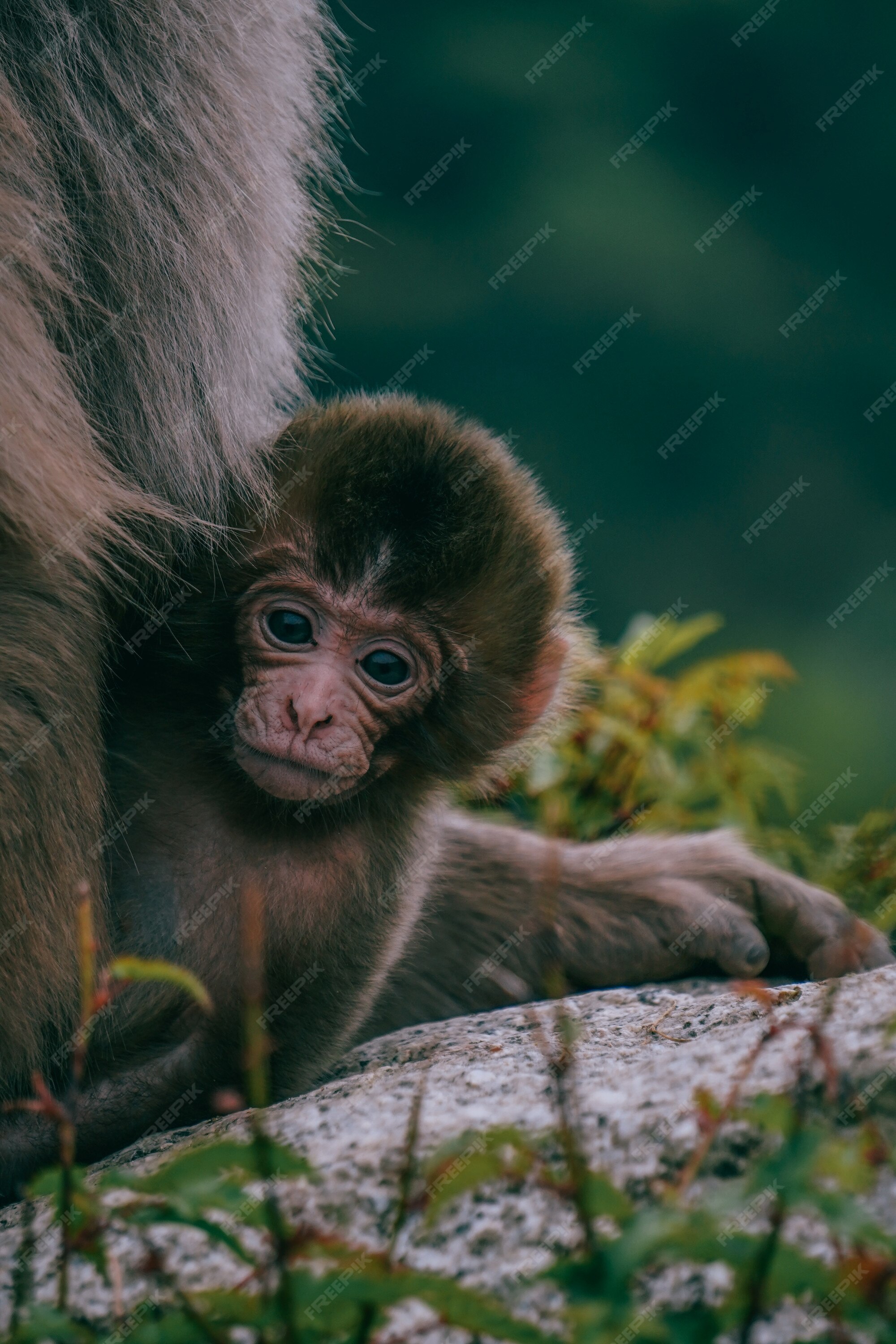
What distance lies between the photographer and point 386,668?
9.52 feet

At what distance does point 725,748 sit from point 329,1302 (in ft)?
11.3

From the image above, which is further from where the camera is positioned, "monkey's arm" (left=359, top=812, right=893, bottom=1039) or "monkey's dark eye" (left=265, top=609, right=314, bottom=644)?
"monkey's arm" (left=359, top=812, right=893, bottom=1039)

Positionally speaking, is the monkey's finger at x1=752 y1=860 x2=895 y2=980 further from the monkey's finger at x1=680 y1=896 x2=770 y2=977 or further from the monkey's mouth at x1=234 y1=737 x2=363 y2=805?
the monkey's mouth at x1=234 y1=737 x2=363 y2=805

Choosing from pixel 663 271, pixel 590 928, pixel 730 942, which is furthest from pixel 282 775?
pixel 663 271

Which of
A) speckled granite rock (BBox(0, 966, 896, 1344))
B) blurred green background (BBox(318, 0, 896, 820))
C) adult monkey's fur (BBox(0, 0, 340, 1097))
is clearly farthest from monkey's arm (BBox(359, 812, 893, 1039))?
blurred green background (BBox(318, 0, 896, 820))

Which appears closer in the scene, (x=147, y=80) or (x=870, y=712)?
(x=147, y=80)

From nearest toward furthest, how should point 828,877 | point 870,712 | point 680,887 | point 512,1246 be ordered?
point 512,1246
point 680,887
point 828,877
point 870,712

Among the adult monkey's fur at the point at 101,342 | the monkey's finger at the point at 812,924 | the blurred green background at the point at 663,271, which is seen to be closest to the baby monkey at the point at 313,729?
the adult monkey's fur at the point at 101,342

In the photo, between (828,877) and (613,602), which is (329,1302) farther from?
(613,602)

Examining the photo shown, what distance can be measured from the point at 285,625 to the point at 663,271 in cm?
502

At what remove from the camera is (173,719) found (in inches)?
112

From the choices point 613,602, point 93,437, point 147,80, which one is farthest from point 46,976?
point 613,602

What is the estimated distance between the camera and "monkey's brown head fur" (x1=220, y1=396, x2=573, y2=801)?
110 inches

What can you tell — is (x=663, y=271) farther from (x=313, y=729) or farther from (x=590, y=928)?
(x=313, y=729)
